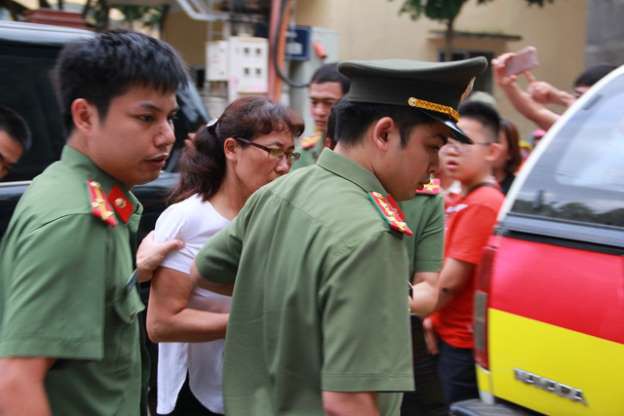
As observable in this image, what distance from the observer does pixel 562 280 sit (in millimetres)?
2494

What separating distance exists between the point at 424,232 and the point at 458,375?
0.87 metres

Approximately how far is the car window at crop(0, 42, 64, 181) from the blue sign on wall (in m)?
7.12

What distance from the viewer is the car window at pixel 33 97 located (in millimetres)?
3434

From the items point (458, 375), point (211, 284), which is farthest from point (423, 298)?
point (211, 284)

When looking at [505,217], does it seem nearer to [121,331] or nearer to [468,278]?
[468,278]

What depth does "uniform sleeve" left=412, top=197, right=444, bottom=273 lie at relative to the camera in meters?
2.80

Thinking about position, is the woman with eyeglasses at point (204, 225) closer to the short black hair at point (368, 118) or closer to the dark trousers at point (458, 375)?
the short black hair at point (368, 118)

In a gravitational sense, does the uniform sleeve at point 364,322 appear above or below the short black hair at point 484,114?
below

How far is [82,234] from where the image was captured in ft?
4.96

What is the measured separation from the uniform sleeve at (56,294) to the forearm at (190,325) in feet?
2.72

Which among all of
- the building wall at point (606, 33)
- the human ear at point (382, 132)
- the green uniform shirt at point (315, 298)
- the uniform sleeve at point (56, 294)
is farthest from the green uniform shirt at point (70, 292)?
the building wall at point (606, 33)

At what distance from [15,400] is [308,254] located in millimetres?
605

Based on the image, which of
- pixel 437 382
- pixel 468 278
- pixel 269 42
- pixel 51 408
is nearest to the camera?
pixel 51 408

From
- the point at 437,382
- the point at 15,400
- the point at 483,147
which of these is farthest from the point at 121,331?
the point at 483,147
